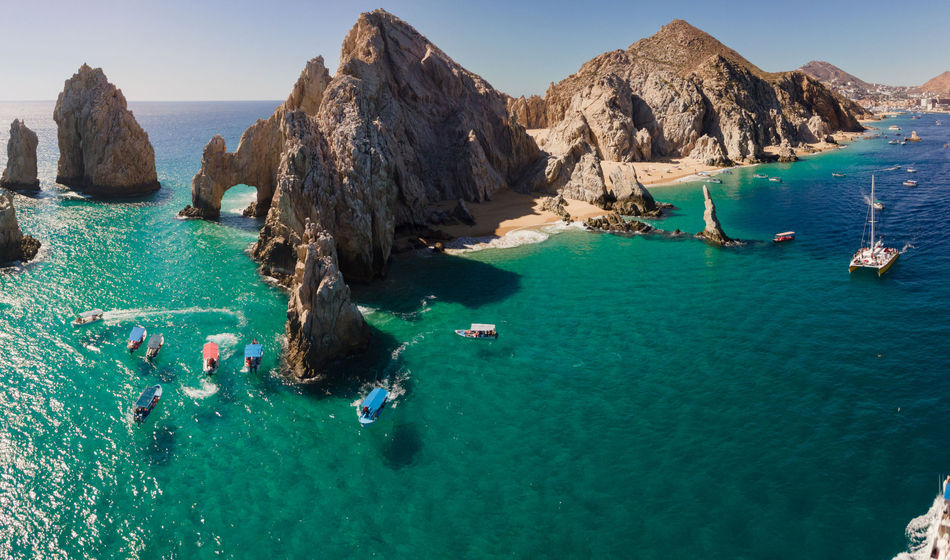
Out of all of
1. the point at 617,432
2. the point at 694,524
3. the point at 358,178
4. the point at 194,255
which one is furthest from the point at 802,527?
the point at 194,255

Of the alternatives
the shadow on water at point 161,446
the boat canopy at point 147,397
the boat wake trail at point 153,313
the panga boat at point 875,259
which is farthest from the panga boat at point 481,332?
the panga boat at point 875,259

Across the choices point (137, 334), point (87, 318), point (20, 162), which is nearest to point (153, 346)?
point (137, 334)

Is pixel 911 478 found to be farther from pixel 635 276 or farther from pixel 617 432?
pixel 635 276

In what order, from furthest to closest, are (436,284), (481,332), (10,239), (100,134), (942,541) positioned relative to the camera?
1. (100,134)
2. (10,239)
3. (436,284)
4. (481,332)
5. (942,541)

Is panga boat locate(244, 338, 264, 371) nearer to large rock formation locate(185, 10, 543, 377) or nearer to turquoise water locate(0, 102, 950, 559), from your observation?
turquoise water locate(0, 102, 950, 559)

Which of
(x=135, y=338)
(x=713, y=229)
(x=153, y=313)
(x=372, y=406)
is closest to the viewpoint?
(x=372, y=406)

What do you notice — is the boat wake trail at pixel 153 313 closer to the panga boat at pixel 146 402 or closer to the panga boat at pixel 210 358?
the panga boat at pixel 210 358

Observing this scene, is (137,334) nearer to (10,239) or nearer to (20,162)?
(10,239)
